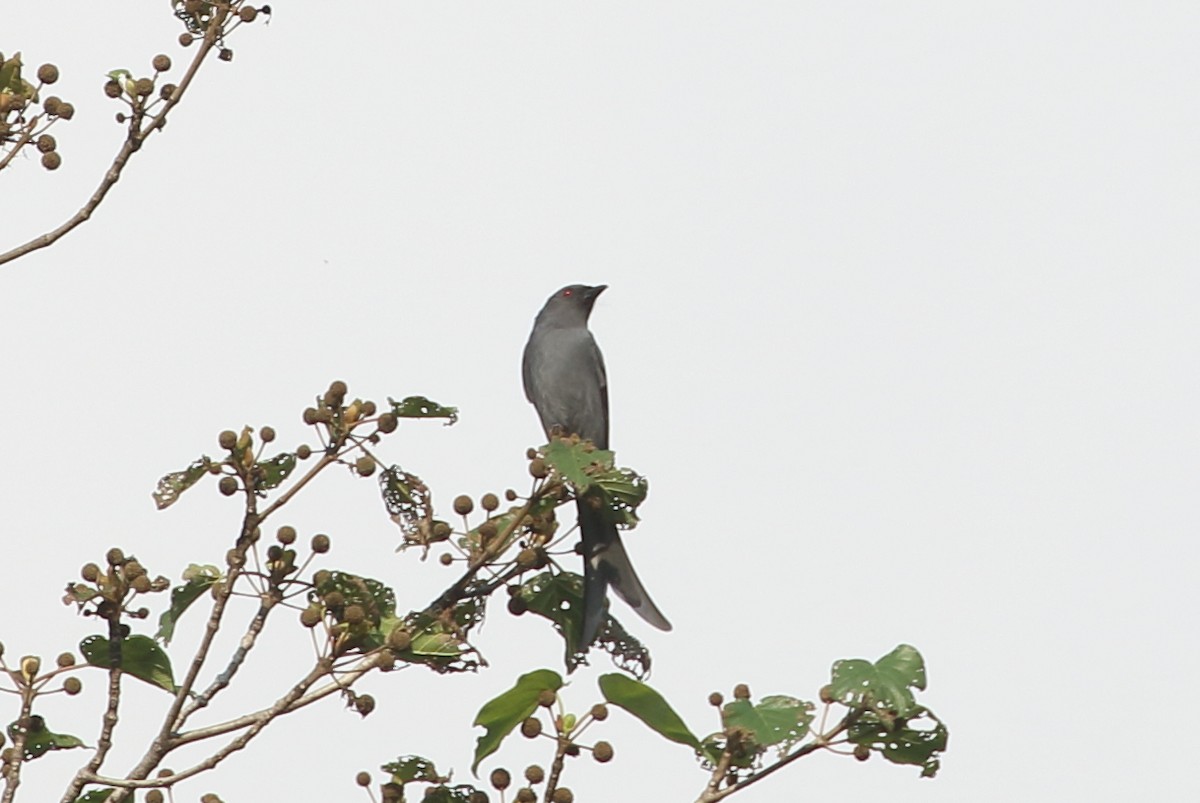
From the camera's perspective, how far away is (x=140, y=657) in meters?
4.05

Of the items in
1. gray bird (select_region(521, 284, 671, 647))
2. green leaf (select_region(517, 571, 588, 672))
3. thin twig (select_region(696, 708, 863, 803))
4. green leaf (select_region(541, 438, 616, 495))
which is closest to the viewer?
thin twig (select_region(696, 708, 863, 803))

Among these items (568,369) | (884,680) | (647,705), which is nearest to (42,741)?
(647,705)

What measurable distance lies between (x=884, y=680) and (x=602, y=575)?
6.56ft

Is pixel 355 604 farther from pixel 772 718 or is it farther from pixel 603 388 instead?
pixel 603 388

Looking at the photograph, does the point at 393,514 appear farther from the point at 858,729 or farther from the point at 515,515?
the point at 858,729

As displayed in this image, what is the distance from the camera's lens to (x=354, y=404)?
3980mm

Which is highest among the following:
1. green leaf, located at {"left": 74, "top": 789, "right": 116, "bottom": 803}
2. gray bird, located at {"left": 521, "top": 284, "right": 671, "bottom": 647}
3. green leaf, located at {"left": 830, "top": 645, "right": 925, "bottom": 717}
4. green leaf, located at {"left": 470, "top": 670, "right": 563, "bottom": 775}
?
gray bird, located at {"left": 521, "top": 284, "right": 671, "bottom": 647}

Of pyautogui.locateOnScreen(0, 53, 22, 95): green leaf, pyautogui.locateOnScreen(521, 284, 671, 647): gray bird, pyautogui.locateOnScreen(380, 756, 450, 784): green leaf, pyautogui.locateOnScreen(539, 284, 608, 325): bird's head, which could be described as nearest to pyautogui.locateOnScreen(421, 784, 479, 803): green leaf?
pyautogui.locateOnScreen(380, 756, 450, 784): green leaf

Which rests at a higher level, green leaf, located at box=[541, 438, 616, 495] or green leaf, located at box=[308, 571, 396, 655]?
green leaf, located at box=[541, 438, 616, 495]

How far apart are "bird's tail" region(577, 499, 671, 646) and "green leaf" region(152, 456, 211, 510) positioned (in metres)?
1.02

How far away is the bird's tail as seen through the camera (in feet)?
16.1

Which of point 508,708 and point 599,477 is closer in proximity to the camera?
point 508,708

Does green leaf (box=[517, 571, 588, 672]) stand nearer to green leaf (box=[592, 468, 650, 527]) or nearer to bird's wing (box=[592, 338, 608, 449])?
green leaf (box=[592, 468, 650, 527])

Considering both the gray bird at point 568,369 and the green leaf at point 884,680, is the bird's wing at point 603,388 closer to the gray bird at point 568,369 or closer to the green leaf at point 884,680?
the gray bird at point 568,369
